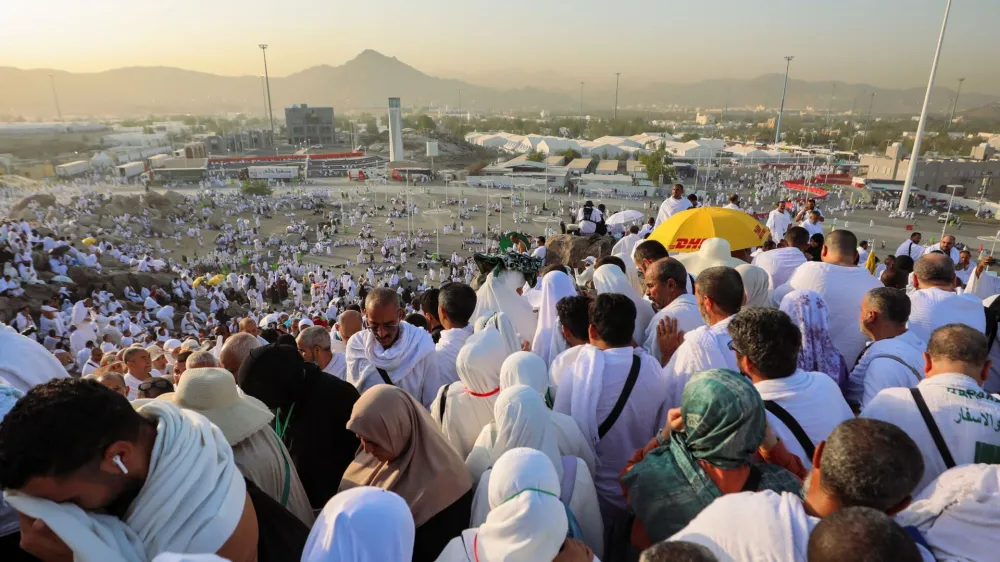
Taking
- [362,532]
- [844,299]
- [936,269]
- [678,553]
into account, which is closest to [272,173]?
[844,299]

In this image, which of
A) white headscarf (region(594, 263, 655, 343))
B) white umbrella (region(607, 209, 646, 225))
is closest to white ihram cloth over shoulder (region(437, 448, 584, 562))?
white headscarf (region(594, 263, 655, 343))

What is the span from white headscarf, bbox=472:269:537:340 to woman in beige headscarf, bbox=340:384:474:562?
1.83 meters

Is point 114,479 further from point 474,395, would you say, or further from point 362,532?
point 474,395

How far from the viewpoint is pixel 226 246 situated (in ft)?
69.8

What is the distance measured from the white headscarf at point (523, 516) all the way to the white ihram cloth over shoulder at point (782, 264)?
10.6ft

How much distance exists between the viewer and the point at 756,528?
3.74 feet

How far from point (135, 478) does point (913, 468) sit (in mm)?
1735

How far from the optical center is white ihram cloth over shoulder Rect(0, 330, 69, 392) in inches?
75.5

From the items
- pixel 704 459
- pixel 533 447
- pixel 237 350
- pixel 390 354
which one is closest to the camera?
pixel 704 459

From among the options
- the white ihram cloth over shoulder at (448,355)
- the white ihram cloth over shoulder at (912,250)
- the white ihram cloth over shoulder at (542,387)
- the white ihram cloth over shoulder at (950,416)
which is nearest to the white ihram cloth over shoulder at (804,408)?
the white ihram cloth over shoulder at (950,416)

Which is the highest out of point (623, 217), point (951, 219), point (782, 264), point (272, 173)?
point (782, 264)

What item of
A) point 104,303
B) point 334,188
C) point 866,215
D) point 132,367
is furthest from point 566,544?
point 334,188

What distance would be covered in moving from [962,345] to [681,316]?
1143mm

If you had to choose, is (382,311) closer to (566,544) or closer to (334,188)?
(566,544)
